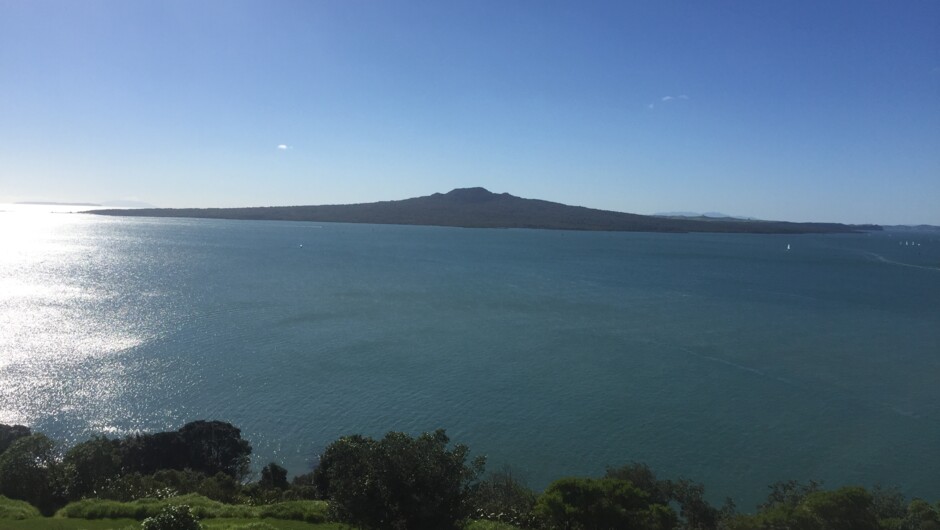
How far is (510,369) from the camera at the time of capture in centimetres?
2573

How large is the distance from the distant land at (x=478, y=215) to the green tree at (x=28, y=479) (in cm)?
14765

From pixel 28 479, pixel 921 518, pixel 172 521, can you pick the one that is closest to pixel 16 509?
pixel 28 479

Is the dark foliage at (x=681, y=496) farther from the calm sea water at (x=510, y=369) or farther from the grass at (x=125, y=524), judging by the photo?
the grass at (x=125, y=524)

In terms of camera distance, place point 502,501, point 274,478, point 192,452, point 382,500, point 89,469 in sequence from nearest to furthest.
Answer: point 382,500, point 502,501, point 89,469, point 274,478, point 192,452

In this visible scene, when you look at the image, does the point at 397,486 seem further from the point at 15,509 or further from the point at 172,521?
the point at 15,509

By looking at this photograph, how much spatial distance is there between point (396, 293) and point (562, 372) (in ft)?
75.7

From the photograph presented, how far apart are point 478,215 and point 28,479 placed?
16474 centimetres

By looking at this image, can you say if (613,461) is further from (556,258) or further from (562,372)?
(556,258)

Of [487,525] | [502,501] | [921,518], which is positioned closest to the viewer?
[487,525]

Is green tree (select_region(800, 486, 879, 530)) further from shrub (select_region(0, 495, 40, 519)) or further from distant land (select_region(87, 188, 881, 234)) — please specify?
distant land (select_region(87, 188, 881, 234))

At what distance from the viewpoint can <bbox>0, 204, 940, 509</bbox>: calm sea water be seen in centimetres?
1822

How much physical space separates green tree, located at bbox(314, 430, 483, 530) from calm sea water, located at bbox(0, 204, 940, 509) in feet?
22.7

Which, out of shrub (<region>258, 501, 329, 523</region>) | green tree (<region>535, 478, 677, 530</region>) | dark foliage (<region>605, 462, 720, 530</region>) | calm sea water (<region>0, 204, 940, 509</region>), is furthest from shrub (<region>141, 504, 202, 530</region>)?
calm sea water (<region>0, 204, 940, 509</region>)

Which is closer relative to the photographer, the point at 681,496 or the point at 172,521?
the point at 172,521
